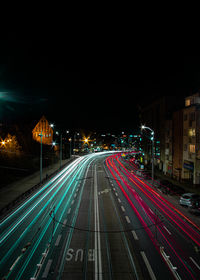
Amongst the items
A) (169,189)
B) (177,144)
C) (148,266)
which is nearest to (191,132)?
(177,144)

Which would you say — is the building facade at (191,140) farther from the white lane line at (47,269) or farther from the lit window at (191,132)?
the white lane line at (47,269)

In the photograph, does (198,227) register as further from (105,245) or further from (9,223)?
(9,223)

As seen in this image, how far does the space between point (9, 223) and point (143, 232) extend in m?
9.80

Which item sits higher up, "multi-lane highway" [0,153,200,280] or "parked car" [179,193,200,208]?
"parked car" [179,193,200,208]

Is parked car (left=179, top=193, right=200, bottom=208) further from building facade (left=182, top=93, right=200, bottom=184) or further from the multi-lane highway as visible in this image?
building facade (left=182, top=93, right=200, bottom=184)

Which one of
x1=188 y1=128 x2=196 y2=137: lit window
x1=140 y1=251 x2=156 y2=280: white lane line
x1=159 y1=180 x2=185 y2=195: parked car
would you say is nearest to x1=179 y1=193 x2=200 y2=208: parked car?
x1=159 y1=180 x2=185 y2=195: parked car

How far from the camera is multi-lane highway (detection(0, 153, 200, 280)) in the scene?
29.8 ft

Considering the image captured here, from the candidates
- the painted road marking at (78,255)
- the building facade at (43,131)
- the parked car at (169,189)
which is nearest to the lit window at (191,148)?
the parked car at (169,189)

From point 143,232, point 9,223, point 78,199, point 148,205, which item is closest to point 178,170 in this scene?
point 148,205

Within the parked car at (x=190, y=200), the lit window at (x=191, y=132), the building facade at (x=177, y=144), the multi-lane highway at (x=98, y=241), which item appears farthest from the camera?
the building facade at (x=177, y=144)

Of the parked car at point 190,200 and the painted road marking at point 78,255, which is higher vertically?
the parked car at point 190,200

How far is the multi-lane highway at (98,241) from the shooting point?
357 inches

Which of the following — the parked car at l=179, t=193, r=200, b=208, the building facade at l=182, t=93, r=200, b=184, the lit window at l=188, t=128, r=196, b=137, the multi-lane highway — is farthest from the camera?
the lit window at l=188, t=128, r=196, b=137

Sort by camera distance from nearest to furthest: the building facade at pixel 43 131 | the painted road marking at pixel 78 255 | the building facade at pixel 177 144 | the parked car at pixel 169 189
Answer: the painted road marking at pixel 78 255 → the parked car at pixel 169 189 → the building facade at pixel 177 144 → the building facade at pixel 43 131
